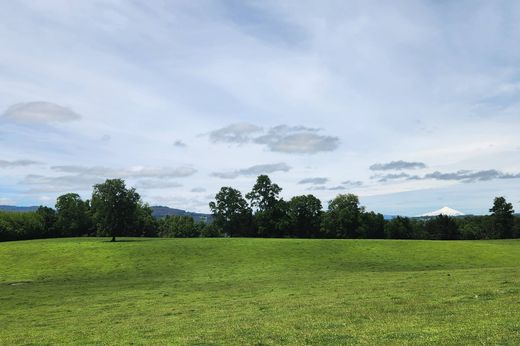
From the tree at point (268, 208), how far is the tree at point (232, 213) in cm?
351

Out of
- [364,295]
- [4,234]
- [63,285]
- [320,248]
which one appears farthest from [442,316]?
[4,234]

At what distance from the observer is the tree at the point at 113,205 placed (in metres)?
90.0

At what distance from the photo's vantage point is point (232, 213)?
14388 centimetres

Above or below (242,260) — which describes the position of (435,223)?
above

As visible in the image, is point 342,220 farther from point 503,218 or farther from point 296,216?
point 503,218

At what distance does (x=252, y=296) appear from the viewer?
31.6 metres

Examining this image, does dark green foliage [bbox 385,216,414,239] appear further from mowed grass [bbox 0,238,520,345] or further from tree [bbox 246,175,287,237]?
mowed grass [bbox 0,238,520,345]

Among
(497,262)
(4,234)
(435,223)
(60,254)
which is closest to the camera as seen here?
(497,262)

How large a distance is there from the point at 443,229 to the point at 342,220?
61.7 m

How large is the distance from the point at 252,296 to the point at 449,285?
13.4 meters

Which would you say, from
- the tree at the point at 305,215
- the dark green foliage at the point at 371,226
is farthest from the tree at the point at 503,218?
the tree at the point at 305,215

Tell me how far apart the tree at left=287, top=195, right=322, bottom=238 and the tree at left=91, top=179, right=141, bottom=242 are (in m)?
66.3

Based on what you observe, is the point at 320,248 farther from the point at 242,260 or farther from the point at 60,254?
the point at 60,254

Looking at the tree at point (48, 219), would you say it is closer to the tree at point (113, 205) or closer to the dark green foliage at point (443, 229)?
the tree at point (113, 205)
